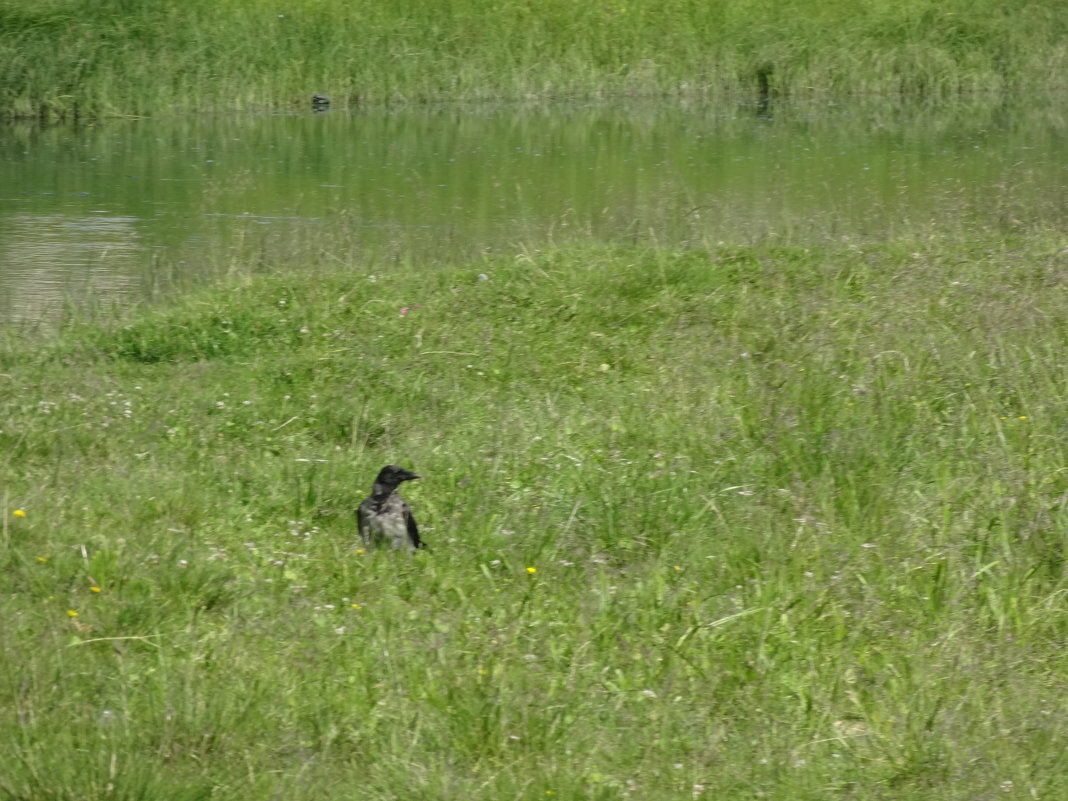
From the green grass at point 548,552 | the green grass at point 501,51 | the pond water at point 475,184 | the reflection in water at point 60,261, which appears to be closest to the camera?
the green grass at point 548,552

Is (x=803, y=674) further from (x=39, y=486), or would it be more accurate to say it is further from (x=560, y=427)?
(x=39, y=486)

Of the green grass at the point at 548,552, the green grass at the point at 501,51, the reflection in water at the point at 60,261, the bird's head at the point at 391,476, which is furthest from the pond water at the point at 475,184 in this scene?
the bird's head at the point at 391,476

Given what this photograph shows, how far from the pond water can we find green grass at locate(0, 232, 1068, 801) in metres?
2.12

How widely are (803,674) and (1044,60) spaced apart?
65.8 feet

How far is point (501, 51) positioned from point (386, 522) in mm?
16958

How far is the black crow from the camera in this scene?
5066 mm

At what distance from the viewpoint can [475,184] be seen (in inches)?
587

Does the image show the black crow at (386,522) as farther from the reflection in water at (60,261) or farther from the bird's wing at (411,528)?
the reflection in water at (60,261)

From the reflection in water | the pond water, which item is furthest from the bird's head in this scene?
the reflection in water

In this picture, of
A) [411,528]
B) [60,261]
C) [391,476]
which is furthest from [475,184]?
[411,528]

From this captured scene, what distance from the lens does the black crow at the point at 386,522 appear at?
5066 mm

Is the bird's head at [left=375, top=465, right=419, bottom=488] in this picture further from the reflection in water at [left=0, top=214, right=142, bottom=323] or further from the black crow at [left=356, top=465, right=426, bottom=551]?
the reflection in water at [left=0, top=214, right=142, bottom=323]

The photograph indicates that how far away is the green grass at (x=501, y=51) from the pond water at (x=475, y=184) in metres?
0.69

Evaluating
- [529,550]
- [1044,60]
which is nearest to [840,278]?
[529,550]
